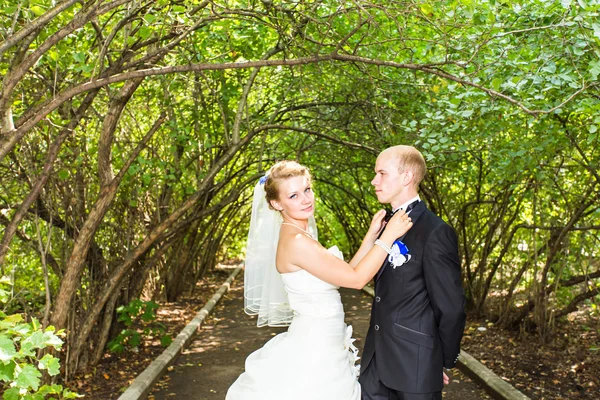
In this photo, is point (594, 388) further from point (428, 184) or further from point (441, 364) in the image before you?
point (428, 184)

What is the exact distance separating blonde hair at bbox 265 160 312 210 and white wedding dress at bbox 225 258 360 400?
0.57 m

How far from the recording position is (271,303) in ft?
17.3

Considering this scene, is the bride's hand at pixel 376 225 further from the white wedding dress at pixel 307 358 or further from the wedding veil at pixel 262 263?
the wedding veil at pixel 262 263

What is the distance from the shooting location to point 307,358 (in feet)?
14.4

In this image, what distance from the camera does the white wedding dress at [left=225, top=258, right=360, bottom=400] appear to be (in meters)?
4.30

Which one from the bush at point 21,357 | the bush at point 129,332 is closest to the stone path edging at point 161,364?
the bush at point 129,332

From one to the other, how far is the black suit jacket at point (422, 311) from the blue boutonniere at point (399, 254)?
30mm

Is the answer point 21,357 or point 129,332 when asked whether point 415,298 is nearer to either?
point 21,357

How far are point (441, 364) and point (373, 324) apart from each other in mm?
482

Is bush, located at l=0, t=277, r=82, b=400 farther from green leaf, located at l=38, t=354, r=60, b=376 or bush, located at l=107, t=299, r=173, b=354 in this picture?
bush, located at l=107, t=299, r=173, b=354

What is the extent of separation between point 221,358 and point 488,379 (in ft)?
12.9

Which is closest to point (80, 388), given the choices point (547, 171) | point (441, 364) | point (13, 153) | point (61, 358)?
point (61, 358)

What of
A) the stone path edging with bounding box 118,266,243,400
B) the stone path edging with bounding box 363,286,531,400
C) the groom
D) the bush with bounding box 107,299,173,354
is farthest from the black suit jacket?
the bush with bounding box 107,299,173,354

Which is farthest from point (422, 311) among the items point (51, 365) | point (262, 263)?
point (51, 365)
